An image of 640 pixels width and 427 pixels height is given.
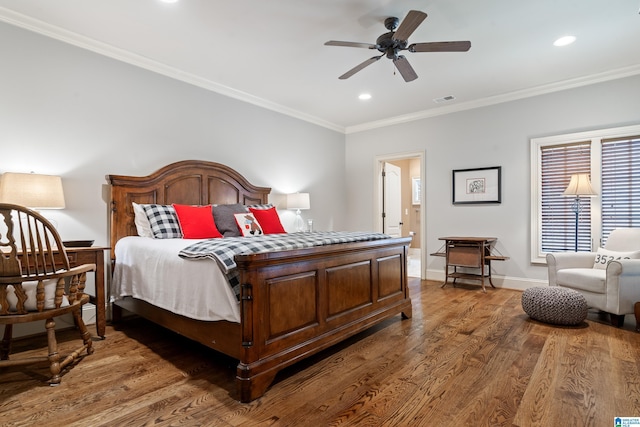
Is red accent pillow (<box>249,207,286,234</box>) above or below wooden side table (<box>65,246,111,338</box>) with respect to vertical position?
above

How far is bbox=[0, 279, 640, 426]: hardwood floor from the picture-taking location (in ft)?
5.52

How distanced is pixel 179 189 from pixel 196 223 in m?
0.71

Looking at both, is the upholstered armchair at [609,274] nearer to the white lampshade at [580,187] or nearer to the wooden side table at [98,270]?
the white lampshade at [580,187]

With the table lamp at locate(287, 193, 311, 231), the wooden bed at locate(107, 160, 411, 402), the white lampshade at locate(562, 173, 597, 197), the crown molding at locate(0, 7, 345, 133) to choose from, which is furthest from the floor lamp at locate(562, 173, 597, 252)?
the crown molding at locate(0, 7, 345, 133)

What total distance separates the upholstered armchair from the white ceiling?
2.00 meters

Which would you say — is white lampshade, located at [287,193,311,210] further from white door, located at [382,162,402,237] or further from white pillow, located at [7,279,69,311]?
white pillow, located at [7,279,69,311]

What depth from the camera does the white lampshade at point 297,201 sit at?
5043 millimetres

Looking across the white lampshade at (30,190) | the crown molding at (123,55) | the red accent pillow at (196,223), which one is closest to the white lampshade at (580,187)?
the crown molding at (123,55)

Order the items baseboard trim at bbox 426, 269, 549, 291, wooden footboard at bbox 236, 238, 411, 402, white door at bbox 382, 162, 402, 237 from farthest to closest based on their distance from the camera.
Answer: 1. white door at bbox 382, 162, 402, 237
2. baseboard trim at bbox 426, 269, 549, 291
3. wooden footboard at bbox 236, 238, 411, 402

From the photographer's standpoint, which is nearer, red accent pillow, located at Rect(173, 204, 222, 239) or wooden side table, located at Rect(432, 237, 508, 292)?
red accent pillow, located at Rect(173, 204, 222, 239)

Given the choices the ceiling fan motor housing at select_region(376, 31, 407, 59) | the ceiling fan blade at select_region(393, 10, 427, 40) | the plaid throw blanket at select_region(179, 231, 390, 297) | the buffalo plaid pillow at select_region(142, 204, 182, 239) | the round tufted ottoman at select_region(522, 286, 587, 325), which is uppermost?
the ceiling fan motor housing at select_region(376, 31, 407, 59)

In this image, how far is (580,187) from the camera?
3906mm

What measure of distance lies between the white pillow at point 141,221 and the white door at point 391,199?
160 inches

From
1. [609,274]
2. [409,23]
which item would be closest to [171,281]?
[409,23]
